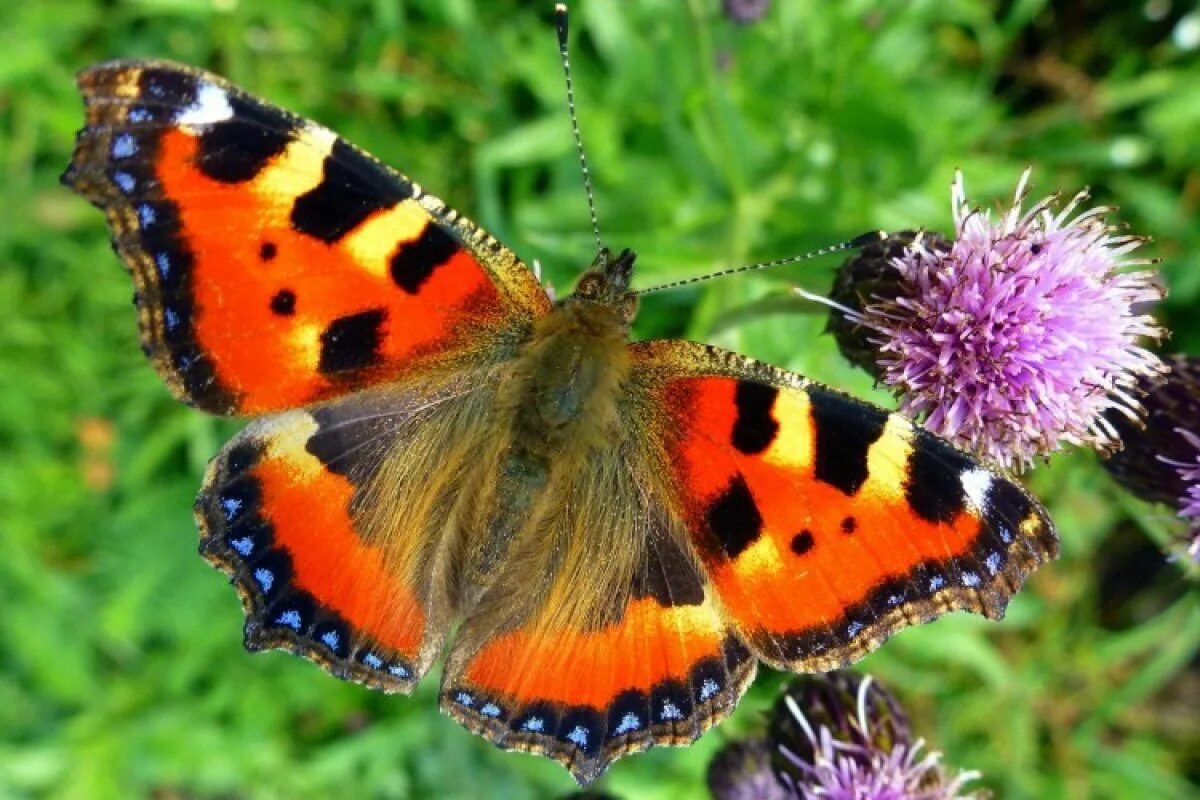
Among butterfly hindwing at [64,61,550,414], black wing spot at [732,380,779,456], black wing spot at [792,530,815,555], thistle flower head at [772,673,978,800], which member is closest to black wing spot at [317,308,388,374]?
butterfly hindwing at [64,61,550,414]

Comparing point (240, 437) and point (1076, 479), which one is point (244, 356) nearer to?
point (240, 437)

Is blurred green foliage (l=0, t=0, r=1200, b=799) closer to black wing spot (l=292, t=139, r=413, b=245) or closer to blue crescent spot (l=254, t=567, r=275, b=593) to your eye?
black wing spot (l=292, t=139, r=413, b=245)

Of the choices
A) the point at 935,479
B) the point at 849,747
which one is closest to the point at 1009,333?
the point at 935,479

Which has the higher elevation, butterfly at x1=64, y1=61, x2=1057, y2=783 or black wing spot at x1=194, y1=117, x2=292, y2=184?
black wing spot at x1=194, y1=117, x2=292, y2=184

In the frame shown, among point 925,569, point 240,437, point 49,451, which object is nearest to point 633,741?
point 925,569

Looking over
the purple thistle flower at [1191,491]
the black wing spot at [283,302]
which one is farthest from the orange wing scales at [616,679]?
the purple thistle flower at [1191,491]

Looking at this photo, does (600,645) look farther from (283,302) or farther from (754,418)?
(283,302)

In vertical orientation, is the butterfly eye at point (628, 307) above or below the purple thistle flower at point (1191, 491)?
above

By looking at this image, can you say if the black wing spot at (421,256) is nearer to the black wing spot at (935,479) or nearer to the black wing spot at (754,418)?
the black wing spot at (754,418)
